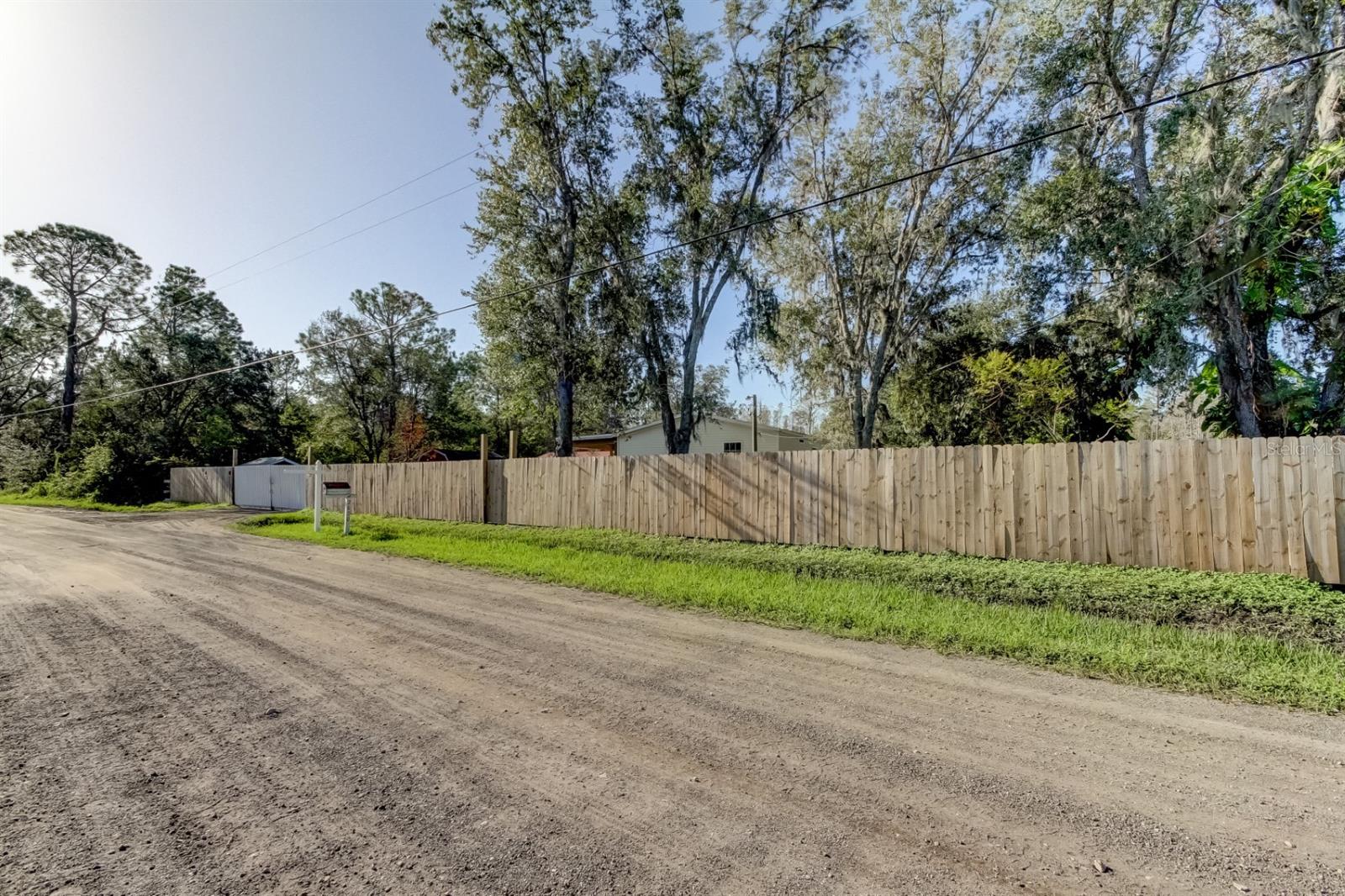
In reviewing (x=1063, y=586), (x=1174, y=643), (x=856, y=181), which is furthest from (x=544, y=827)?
(x=856, y=181)

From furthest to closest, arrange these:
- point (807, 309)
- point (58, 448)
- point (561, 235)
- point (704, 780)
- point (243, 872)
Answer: point (58, 448), point (807, 309), point (561, 235), point (704, 780), point (243, 872)

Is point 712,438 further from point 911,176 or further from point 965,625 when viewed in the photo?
point 965,625

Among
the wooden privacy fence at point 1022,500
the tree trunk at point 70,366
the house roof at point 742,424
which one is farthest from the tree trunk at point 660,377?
the tree trunk at point 70,366

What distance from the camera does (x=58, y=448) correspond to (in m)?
31.7

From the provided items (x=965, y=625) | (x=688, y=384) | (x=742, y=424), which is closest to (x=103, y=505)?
(x=688, y=384)

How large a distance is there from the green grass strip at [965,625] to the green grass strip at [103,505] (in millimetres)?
18809

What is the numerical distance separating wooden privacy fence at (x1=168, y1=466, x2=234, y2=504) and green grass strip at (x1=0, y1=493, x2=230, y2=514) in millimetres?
461

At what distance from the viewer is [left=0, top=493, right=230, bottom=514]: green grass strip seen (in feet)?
72.0

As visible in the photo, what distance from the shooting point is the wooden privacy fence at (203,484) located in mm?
24172

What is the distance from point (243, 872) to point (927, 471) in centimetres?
828

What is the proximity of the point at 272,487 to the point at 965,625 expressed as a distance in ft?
81.4

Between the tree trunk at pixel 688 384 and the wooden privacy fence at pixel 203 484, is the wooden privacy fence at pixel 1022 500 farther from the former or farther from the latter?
the wooden privacy fence at pixel 203 484

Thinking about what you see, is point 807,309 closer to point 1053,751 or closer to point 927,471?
point 927,471

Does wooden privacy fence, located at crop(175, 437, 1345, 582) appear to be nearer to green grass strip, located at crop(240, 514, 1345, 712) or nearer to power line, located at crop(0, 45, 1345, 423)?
green grass strip, located at crop(240, 514, 1345, 712)
